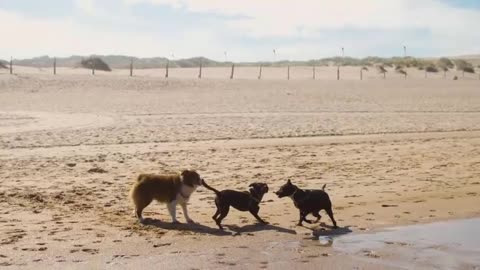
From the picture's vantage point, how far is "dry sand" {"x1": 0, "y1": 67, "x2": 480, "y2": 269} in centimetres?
816

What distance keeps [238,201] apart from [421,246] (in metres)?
2.62

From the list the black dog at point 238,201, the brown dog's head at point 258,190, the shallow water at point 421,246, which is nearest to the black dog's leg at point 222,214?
the black dog at point 238,201

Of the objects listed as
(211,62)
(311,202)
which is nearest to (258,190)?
(311,202)

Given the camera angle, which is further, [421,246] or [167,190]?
[167,190]

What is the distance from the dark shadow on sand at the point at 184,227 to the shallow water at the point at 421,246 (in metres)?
1.66

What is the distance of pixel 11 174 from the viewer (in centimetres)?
1334

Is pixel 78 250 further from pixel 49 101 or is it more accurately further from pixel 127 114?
pixel 49 101

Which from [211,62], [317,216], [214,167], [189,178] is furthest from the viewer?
[211,62]

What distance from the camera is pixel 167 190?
380 inches

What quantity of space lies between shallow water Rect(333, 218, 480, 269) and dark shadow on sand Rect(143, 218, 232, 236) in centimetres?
166

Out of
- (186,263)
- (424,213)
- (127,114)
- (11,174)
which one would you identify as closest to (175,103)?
(127,114)

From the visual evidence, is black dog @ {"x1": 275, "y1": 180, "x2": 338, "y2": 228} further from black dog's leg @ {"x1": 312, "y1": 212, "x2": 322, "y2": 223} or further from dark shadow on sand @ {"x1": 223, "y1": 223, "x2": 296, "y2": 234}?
dark shadow on sand @ {"x1": 223, "y1": 223, "x2": 296, "y2": 234}

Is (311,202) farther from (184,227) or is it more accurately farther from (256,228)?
(184,227)

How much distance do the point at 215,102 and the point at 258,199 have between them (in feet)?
78.6
